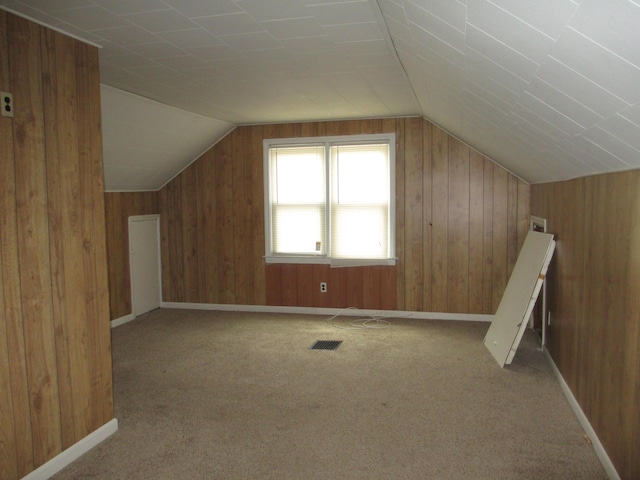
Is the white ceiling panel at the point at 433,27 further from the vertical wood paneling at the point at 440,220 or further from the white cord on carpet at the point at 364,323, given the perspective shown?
the white cord on carpet at the point at 364,323

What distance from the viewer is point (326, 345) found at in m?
4.61

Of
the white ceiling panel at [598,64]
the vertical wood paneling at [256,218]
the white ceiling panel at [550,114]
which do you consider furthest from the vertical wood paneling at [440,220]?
the white ceiling panel at [598,64]

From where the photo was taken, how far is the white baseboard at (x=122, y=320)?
5.37 metres

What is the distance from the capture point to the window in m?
5.60

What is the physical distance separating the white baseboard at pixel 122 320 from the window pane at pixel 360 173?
8.69 ft

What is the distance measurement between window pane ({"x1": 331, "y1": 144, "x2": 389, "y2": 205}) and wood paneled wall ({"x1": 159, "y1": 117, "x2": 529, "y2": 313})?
18 centimetres

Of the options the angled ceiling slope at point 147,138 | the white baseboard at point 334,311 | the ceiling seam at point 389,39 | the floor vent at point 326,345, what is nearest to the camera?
the ceiling seam at point 389,39

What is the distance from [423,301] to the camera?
219 inches

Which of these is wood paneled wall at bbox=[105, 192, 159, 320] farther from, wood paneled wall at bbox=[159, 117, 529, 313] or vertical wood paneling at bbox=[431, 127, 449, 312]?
vertical wood paneling at bbox=[431, 127, 449, 312]

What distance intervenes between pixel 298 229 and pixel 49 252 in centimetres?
356

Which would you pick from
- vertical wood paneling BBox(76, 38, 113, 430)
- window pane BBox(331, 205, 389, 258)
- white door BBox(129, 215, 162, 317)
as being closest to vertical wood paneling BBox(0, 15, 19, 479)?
vertical wood paneling BBox(76, 38, 113, 430)

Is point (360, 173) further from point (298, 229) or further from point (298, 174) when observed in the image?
point (298, 229)

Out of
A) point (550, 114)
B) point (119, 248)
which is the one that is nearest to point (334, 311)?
point (119, 248)

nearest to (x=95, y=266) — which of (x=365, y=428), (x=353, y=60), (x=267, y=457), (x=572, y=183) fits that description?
(x=267, y=457)
